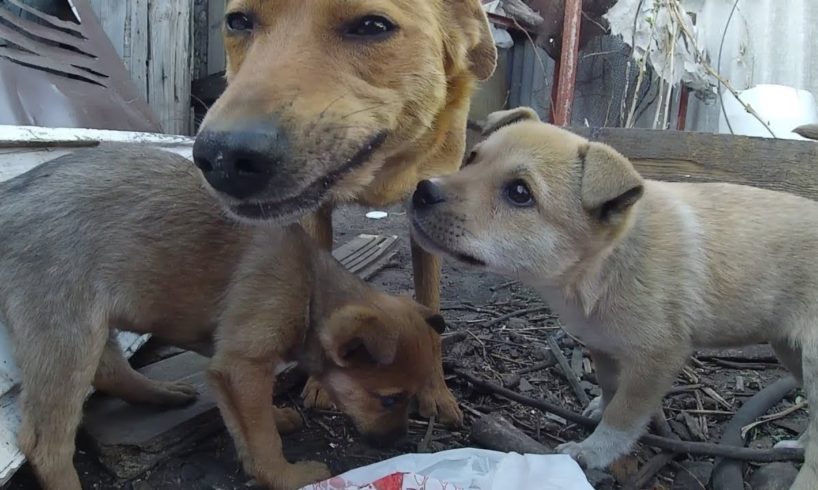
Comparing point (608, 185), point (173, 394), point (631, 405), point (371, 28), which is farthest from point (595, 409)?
point (371, 28)

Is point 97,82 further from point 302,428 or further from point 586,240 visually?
point 586,240

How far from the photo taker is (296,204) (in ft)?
→ 7.78

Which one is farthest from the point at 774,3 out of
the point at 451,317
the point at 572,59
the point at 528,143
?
the point at 528,143

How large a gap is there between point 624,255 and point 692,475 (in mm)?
975

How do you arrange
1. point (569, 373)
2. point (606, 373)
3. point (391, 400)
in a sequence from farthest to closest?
point (569, 373)
point (606, 373)
point (391, 400)

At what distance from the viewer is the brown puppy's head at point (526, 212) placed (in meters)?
2.75

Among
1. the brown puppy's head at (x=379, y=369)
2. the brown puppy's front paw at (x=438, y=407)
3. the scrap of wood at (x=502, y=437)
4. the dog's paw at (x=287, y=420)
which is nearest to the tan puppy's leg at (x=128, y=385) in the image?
the dog's paw at (x=287, y=420)

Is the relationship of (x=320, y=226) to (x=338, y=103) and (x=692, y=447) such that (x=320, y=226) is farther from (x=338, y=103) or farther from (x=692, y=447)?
(x=692, y=447)

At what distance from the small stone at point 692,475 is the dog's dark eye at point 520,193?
1.32 m

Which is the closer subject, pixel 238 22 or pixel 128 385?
pixel 238 22

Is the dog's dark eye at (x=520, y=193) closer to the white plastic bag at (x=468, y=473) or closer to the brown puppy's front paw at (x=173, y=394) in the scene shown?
the white plastic bag at (x=468, y=473)

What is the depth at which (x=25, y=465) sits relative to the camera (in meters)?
2.65

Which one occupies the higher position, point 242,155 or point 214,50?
point 242,155

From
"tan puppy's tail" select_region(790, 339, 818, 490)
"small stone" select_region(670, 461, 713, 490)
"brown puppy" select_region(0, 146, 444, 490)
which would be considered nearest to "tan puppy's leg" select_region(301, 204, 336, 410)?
"brown puppy" select_region(0, 146, 444, 490)
